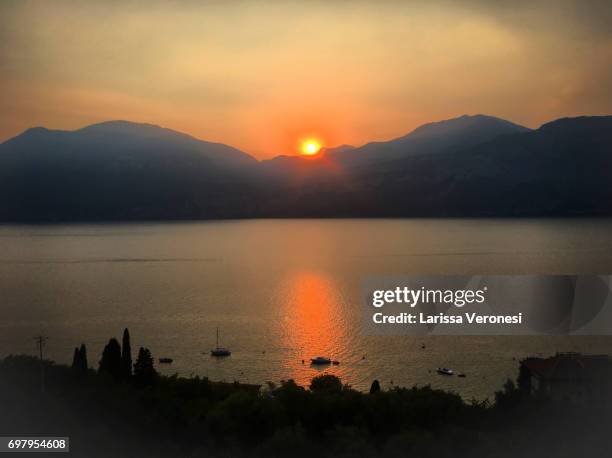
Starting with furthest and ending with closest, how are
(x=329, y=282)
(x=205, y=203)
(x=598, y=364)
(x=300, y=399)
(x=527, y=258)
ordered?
(x=205, y=203) → (x=527, y=258) → (x=329, y=282) → (x=598, y=364) → (x=300, y=399)

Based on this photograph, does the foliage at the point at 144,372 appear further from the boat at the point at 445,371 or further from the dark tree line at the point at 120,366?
the boat at the point at 445,371

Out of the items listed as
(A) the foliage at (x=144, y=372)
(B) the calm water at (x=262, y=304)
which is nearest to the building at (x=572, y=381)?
(B) the calm water at (x=262, y=304)

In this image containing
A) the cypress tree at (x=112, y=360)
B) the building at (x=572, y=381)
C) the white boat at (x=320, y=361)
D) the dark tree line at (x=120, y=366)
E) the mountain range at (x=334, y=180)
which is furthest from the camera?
Answer: the mountain range at (x=334, y=180)

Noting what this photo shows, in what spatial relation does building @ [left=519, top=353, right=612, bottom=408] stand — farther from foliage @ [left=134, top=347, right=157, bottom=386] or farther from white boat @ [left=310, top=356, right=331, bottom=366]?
white boat @ [left=310, top=356, right=331, bottom=366]

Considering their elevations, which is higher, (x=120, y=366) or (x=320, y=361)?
(x=120, y=366)

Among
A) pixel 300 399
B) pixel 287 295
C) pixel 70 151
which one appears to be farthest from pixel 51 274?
pixel 70 151

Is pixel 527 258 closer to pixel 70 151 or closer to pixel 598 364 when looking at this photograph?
pixel 598 364

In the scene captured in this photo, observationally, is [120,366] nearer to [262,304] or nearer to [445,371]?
[445,371]

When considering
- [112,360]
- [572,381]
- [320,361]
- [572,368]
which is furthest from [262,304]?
[572,381]
